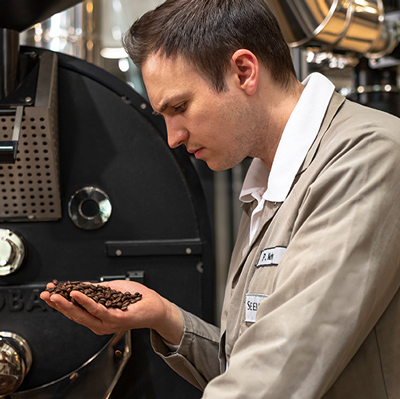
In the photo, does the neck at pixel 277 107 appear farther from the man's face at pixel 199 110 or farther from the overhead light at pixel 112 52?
the overhead light at pixel 112 52

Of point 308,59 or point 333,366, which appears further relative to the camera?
point 308,59

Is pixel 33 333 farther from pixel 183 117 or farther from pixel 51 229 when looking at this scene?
pixel 183 117

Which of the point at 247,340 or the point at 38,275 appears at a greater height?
the point at 247,340

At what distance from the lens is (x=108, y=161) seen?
1.49 metres

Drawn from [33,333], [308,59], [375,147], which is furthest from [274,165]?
[308,59]

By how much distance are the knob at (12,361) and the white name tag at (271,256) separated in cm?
72

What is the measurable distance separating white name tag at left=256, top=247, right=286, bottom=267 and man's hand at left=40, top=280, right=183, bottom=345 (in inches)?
11.5

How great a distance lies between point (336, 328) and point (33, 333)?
951 mm

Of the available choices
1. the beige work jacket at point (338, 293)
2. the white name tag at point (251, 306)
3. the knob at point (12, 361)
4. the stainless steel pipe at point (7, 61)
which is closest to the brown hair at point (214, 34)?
the beige work jacket at point (338, 293)

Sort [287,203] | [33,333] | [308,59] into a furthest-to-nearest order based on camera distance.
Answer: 1. [308,59]
2. [33,333]
3. [287,203]

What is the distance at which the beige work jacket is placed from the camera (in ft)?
2.54

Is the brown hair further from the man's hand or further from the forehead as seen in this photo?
the man's hand

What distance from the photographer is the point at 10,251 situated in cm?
145

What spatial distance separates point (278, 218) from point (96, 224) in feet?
2.10
